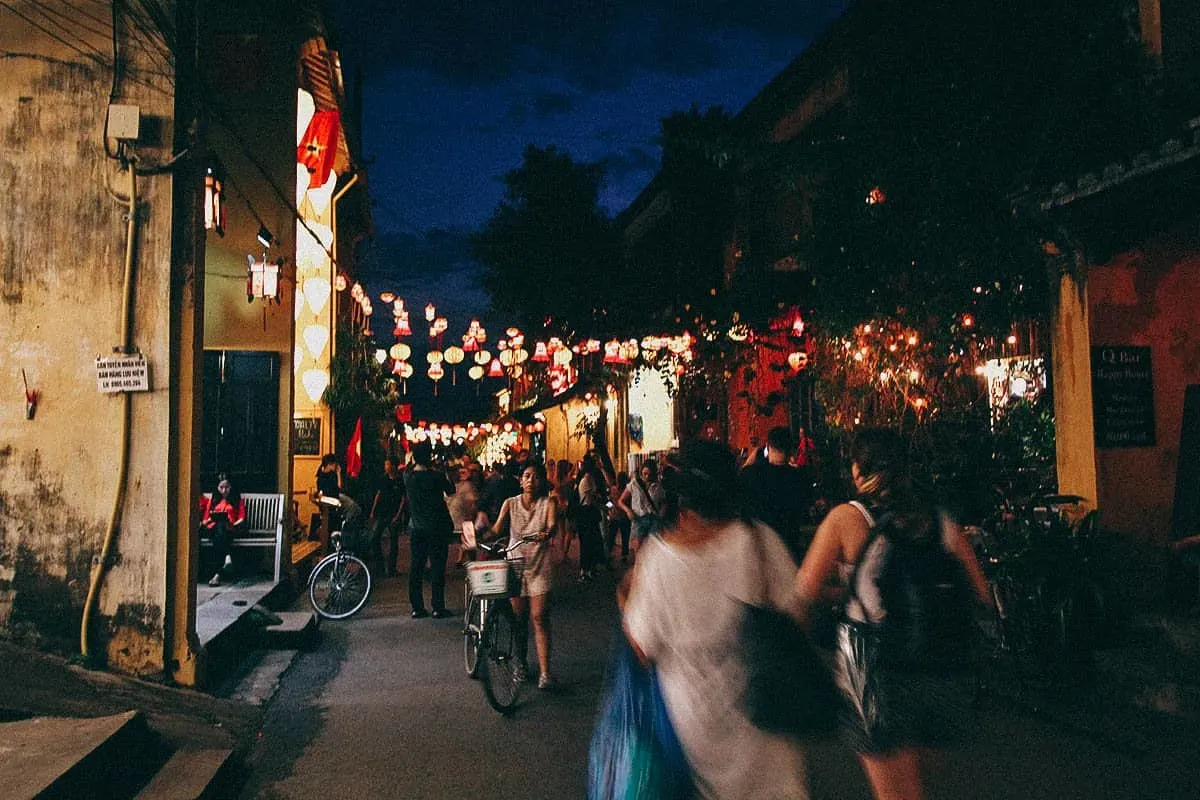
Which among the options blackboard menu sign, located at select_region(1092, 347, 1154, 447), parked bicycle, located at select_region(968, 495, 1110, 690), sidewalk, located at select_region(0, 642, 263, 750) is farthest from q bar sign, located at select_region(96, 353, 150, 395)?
blackboard menu sign, located at select_region(1092, 347, 1154, 447)

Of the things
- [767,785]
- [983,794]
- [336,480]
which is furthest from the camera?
[336,480]

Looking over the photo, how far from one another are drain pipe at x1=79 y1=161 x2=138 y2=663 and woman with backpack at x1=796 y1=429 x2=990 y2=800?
5.79m

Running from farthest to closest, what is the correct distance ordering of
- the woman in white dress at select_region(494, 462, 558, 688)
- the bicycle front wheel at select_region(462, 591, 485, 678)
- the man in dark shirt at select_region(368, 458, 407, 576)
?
the man in dark shirt at select_region(368, 458, 407, 576), the woman in white dress at select_region(494, 462, 558, 688), the bicycle front wheel at select_region(462, 591, 485, 678)

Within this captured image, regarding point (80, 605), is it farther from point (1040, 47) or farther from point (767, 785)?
point (1040, 47)

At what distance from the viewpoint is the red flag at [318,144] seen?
17656 millimetres

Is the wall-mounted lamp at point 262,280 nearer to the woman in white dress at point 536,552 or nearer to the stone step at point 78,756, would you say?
the woman in white dress at point 536,552

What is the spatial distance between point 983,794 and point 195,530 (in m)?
6.16

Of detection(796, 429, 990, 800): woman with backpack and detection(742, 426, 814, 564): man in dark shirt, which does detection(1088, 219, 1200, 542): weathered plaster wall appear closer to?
detection(742, 426, 814, 564): man in dark shirt

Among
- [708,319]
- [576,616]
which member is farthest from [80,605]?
[708,319]

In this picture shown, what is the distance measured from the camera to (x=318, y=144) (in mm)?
17719

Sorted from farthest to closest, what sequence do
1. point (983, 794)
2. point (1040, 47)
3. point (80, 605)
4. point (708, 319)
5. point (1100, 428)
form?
point (708, 319) < point (1040, 47) < point (1100, 428) < point (80, 605) < point (983, 794)

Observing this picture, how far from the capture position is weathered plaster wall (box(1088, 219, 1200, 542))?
9.40 m

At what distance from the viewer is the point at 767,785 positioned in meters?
3.14

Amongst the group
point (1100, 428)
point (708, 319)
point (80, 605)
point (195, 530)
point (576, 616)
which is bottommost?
point (576, 616)
